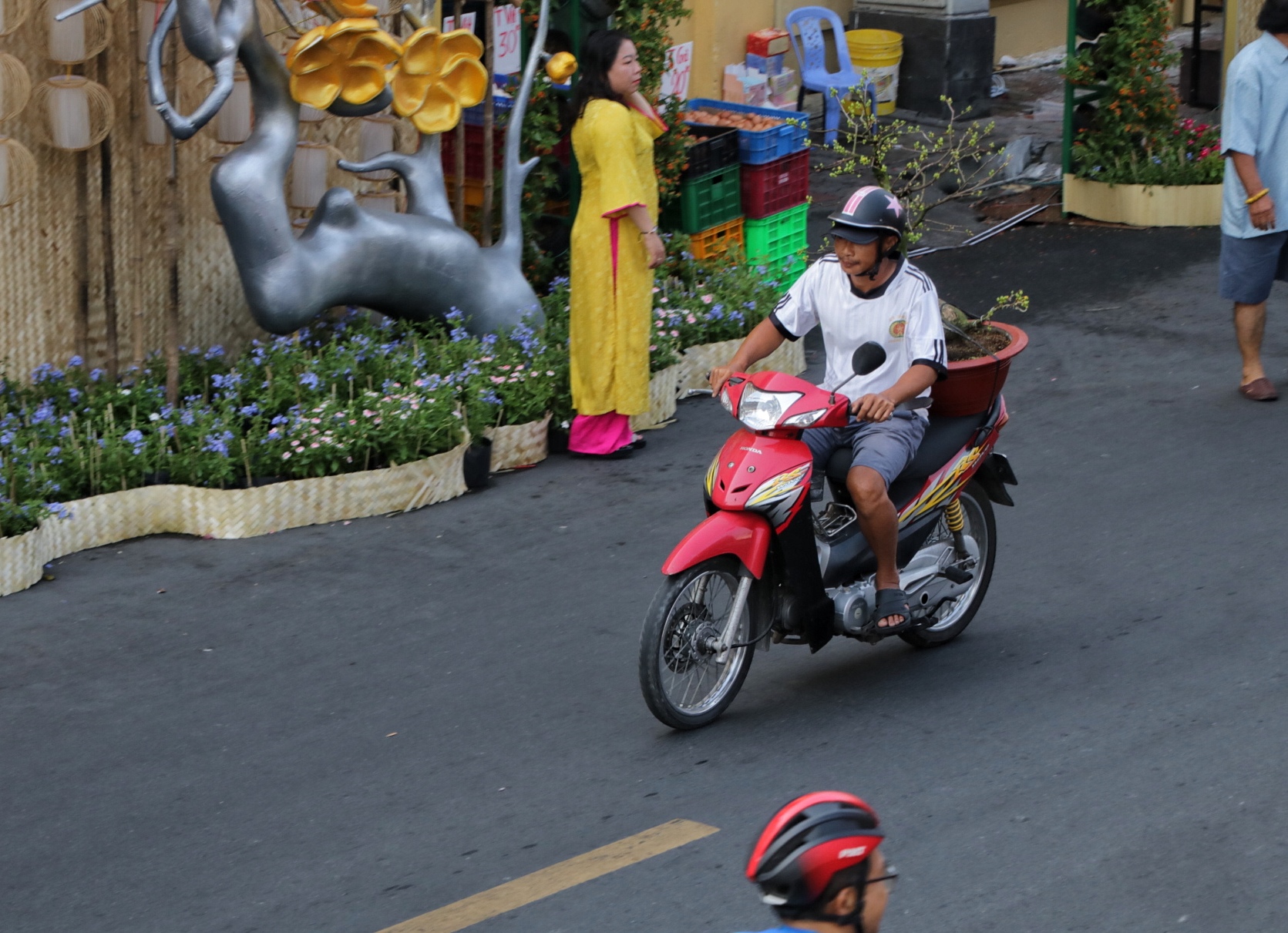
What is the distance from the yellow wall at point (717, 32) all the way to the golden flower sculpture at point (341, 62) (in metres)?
7.40

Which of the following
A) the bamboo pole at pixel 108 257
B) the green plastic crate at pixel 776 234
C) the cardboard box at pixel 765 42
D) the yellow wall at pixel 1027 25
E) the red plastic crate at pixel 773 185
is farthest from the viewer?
the yellow wall at pixel 1027 25

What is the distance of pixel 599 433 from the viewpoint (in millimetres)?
8695

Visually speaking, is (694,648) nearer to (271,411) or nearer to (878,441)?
(878,441)

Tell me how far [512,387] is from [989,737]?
12.4 feet

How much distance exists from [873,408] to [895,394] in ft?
0.74

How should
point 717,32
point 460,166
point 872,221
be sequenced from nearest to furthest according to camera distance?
1. point 872,221
2. point 460,166
3. point 717,32

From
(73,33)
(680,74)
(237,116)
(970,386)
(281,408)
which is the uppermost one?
(73,33)

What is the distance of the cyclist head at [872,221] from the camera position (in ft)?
18.1

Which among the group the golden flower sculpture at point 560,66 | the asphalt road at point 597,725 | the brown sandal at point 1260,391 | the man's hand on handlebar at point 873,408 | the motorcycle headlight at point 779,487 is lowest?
the asphalt road at point 597,725

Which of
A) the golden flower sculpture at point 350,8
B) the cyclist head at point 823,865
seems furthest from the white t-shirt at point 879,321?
the golden flower sculpture at point 350,8

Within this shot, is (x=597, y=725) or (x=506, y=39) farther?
(x=506, y=39)

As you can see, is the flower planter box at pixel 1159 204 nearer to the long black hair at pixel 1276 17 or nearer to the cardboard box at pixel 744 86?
the cardboard box at pixel 744 86

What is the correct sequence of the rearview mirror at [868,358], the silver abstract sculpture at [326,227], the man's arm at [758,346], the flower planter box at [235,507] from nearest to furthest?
the rearview mirror at [868,358], the man's arm at [758,346], the flower planter box at [235,507], the silver abstract sculpture at [326,227]

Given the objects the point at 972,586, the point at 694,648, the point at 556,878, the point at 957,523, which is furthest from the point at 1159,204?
the point at 556,878
